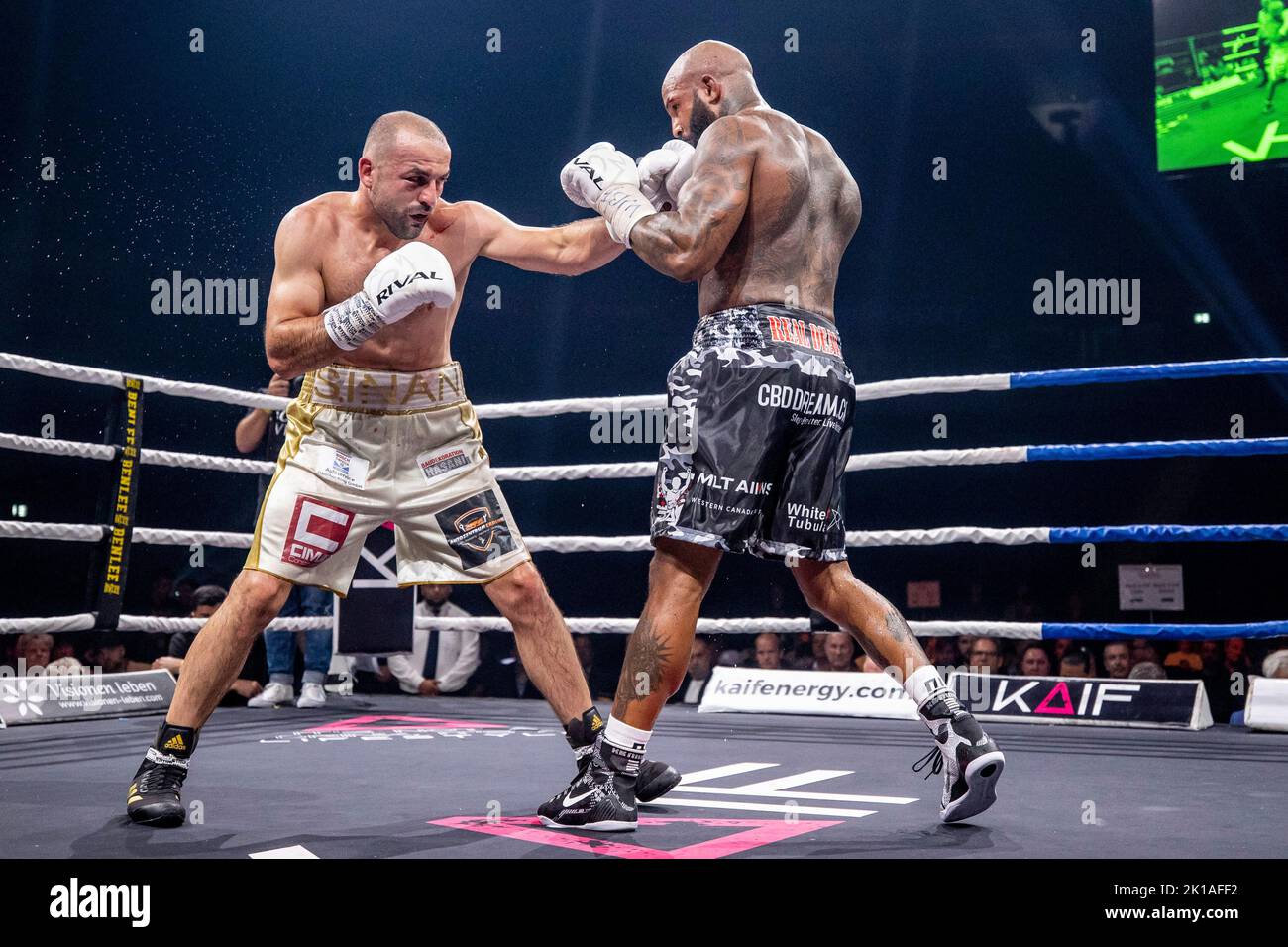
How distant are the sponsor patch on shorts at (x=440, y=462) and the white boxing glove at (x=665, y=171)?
22.9 inches

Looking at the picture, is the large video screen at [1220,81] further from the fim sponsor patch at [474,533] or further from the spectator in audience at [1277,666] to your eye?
the fim sponsor patch at [474,533]

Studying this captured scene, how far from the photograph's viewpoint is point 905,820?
191 cm

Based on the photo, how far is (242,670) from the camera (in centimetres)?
373

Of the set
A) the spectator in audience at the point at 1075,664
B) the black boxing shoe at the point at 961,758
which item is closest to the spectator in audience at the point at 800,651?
the spectator in audience at the point at 1075,664

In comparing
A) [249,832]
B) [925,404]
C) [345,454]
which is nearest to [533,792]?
[249,832]

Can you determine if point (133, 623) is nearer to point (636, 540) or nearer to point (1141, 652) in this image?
point (636, 540)

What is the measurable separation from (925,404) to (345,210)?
588 cm

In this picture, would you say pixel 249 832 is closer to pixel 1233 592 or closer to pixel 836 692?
pixel 836 692

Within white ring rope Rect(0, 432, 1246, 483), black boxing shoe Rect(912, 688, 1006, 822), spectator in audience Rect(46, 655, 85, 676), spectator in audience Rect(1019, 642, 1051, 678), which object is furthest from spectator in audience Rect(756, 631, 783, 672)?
black boxing shoe Rect(912, 688, 1006, 822)

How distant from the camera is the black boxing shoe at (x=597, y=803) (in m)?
1.80

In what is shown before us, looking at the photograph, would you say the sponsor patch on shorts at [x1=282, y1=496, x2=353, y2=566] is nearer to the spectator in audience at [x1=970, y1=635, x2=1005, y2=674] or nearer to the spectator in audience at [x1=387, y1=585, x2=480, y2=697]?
the spectator in audience at [x1=387, y1=585, x2=480, y2=697]

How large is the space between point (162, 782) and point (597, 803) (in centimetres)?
73

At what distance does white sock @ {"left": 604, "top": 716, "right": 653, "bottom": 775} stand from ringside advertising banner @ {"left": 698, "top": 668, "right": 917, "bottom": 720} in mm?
1656
